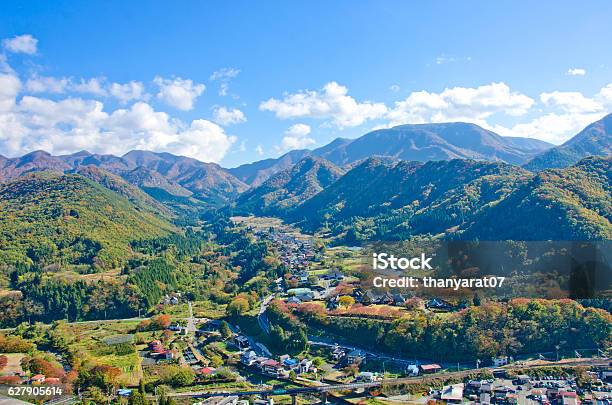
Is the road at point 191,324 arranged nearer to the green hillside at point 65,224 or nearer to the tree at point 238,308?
the tree at point 238,308

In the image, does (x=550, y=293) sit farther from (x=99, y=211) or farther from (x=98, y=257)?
(x=99, y=211)

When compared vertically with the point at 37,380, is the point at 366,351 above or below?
below

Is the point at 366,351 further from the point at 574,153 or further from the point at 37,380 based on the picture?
the point at 574,153

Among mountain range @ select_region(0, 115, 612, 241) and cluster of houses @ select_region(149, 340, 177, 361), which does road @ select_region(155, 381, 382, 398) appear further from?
mountain range @ select_region(0, 115, 612, 241)

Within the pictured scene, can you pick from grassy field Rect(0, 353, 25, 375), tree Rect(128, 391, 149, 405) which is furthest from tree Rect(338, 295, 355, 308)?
grassy field Rect(0, 353, 25, 375)

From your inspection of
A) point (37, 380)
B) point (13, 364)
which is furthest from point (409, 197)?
point (37, 380)

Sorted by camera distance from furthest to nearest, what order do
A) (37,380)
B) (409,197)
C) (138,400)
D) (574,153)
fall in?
(574,153) < (409,197) < (37,380) < (138,400)
